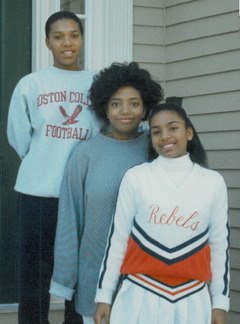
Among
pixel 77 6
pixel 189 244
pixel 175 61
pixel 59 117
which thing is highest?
pixel 77 6

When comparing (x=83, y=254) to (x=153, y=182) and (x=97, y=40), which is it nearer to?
(x=153, y=182)

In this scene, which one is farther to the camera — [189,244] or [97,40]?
[97,40]

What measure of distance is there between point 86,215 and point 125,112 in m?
0.48

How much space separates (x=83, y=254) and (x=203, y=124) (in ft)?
5.29

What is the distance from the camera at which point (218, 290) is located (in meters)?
3.14

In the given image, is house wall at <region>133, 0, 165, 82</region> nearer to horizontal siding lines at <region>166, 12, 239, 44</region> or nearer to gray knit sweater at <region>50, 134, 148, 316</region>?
horizontal siding lines at <region>166, 12, 239, 44</region>

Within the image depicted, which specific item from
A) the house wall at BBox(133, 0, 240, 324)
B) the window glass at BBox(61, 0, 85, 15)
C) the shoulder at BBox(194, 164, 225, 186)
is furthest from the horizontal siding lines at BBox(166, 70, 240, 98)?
the shoulder at BBox(194, 164, 225, 186)

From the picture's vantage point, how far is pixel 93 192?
3.38 meters

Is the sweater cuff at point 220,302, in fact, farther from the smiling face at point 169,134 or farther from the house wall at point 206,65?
the house wall at point 206,65

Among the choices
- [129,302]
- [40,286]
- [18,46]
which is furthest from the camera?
[18,46]

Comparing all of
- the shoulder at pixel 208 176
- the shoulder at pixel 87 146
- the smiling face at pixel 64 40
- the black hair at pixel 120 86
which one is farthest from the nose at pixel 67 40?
the shoulder at pixel 208 176

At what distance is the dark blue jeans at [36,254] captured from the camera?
3682mm

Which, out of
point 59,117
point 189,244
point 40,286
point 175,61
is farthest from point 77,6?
point 189,244

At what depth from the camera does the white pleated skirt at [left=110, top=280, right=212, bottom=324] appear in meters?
3.04
